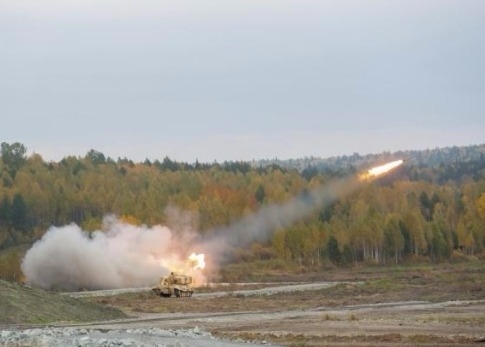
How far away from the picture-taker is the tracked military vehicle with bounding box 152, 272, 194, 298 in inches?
2958

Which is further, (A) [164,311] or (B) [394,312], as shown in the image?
(A) [164,311]

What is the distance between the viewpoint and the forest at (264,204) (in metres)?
129

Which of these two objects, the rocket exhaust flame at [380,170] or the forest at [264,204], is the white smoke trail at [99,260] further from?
the rocket exhaust flame at [380,170]

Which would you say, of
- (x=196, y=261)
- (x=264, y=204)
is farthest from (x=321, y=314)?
(x=264, y=204)

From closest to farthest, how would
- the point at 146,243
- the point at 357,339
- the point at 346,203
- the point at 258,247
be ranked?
the point at 357,339
the point at 146,243
the point at 258,247
the point at 346,203

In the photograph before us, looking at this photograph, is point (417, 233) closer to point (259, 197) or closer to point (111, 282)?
point (259, 197)

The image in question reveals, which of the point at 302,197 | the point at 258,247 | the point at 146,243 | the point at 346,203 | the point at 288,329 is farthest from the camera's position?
the point at 346,203

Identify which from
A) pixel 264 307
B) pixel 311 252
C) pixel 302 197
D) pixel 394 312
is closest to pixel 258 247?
pixel 311 252

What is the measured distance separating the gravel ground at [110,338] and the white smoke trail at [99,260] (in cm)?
4664

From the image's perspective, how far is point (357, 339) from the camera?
114 feet

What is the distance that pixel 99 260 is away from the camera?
3529 inches

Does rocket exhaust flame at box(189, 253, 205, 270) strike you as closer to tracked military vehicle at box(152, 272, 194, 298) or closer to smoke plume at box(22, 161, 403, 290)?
smoke plume at box(22, 161, 403, 290)

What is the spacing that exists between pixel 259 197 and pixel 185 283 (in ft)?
299

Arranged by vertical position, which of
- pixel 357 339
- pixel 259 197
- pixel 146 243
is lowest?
pixel 357 339
